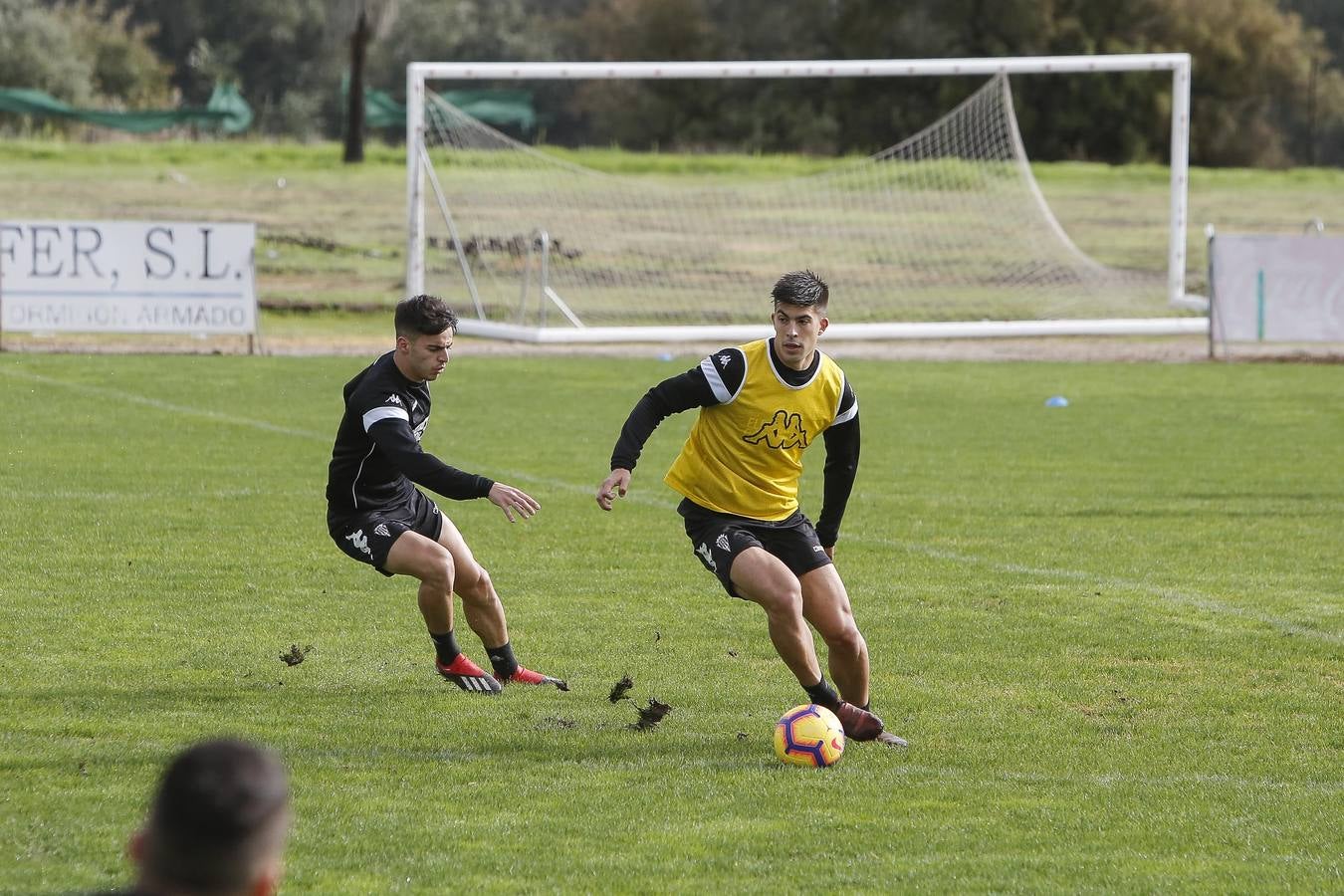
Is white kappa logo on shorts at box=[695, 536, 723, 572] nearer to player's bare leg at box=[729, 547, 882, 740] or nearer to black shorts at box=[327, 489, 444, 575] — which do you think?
player's bare leg at box=[729, 547, 882, 740]

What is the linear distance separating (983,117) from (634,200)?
255 inches

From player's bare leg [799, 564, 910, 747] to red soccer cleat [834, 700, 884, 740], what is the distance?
0.22ft

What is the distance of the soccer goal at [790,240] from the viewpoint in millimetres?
24297

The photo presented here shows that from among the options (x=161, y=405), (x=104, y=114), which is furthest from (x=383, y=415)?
(x=104, y=114)

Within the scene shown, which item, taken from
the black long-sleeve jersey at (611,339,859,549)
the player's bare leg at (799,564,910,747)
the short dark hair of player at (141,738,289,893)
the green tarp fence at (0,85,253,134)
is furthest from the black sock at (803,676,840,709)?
the green tarp fence at (0,85,253,134)

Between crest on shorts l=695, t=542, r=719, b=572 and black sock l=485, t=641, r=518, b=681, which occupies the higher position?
crest on shorts l=695, t=542, r=719, b=572

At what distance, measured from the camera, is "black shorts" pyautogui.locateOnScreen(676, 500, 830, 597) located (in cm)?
653

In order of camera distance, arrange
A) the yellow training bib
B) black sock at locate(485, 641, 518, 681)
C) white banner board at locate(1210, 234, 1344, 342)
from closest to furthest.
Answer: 1. the yellow training bib
2. black sock at locate(485, 641, 518, 681)
3. white banner board at locate(1210, 234, 1344, 342)

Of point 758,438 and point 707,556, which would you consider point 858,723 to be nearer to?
point 707,556

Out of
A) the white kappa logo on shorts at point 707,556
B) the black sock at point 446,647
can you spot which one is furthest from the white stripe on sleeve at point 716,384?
the black sock at point 446,647

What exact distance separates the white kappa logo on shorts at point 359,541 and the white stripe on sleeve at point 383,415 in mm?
467

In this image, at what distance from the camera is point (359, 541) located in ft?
23.2

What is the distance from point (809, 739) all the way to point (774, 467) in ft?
3.77

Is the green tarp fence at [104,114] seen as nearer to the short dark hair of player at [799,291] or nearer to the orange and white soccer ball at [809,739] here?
the short dark hair of player at [799,291]
